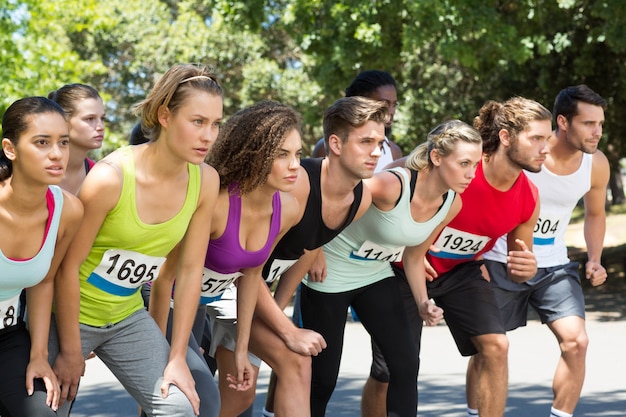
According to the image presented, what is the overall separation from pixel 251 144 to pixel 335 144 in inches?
30.7

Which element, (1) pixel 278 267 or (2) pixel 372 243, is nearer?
(1) pixel 278 267

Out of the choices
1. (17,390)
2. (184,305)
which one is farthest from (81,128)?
(17,390)

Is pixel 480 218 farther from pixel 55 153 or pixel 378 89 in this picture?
pixel 55 153

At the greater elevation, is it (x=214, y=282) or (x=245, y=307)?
(x=214, y=282)

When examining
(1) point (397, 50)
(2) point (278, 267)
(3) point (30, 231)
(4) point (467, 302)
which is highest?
(1) point (397, 50)

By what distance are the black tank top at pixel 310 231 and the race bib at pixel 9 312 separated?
1472mm

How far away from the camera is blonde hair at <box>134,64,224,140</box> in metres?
4.30

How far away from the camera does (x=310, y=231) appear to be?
522 cm

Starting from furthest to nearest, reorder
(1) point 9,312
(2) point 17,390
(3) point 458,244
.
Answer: (3) point 458,244 → (1) point 9,312 → (2) point 17,390

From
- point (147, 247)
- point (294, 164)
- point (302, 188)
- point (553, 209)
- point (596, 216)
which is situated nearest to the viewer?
point (147, 247)

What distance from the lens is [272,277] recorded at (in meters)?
5.45

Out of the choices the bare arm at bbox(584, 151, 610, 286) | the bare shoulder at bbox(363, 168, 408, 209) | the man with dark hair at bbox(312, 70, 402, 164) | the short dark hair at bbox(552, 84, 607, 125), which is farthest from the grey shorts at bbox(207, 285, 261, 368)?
the short dark hair at bbox(552, 84, 607, 125)

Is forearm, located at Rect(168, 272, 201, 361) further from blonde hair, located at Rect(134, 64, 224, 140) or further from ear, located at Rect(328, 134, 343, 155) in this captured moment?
ear, located at Rect(328, 134, 343, 155)

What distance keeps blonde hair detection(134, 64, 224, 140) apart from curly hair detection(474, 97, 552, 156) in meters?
2.37
